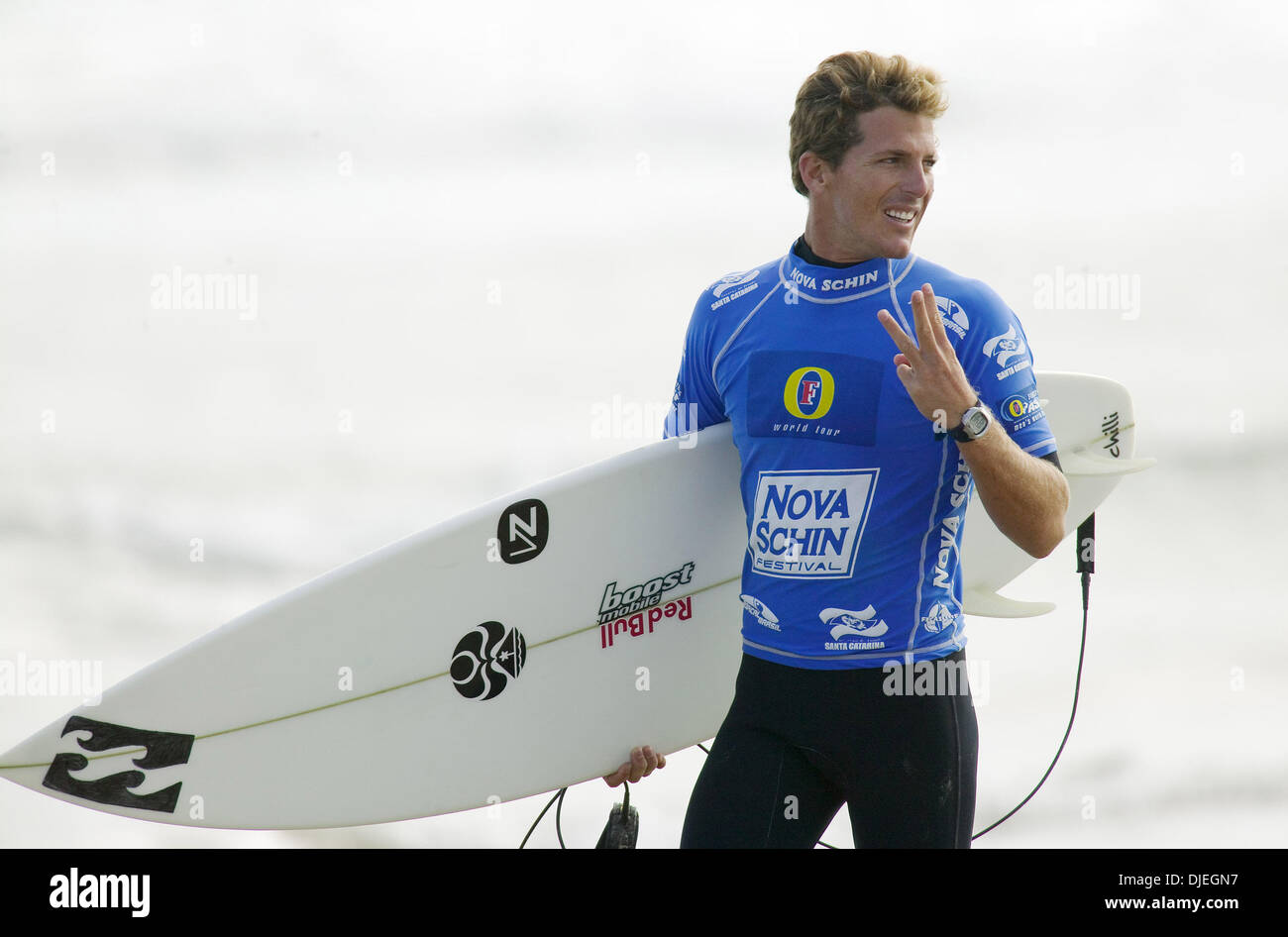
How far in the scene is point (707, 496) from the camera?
204 cm

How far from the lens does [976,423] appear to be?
1.44 meters

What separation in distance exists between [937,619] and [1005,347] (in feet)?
1.32

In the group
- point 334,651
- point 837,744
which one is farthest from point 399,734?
point 837,744

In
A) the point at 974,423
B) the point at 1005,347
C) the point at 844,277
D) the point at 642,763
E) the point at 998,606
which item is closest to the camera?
the point at 974,423

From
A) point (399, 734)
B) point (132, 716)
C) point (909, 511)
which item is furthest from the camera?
point (399, 734)

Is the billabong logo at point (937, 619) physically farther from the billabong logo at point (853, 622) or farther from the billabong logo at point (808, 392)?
the billabong logo at point (808, 392)

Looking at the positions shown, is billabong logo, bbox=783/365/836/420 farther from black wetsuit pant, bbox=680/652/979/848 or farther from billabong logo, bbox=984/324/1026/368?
black wetsuit pant, bbox=680/652/979/848

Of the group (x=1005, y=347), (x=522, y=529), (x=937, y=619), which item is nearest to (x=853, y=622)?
(x=937, y=619)

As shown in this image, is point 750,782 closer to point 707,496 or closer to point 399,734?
point 707,496

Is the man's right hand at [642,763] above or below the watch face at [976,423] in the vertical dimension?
below

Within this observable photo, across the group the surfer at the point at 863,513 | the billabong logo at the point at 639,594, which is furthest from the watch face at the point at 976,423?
the billabong logo at the point at 639,594

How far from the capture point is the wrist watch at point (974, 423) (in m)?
1.44

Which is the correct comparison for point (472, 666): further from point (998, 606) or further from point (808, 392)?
point (998, 606)

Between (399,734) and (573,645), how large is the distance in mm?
361
